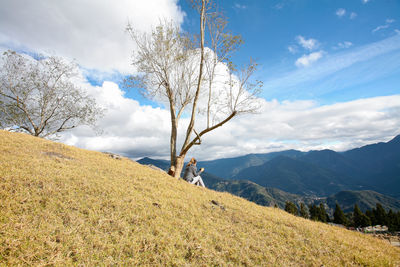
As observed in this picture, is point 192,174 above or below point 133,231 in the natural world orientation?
above

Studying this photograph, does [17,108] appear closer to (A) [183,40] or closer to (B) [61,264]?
(A) [183,40]

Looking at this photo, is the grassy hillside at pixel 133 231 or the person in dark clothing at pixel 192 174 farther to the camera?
the person in dark clothing at pixel 192 174

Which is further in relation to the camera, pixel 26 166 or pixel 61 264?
pixel 26 166

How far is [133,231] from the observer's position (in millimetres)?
6094

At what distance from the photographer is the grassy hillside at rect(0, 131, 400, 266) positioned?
4793 millimetres

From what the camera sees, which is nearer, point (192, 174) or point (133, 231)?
point (133, 231)

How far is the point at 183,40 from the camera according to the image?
54.9ft

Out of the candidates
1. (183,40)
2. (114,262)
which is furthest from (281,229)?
(183,40)

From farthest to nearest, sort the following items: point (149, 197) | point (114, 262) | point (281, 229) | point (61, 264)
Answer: point (149, 197)
point (281, 229)
point (114, 262)
point (61, 264)

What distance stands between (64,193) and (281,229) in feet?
31.8

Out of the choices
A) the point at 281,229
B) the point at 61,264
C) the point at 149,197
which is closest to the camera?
the point at 61,264

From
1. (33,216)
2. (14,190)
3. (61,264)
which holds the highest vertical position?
(14,190)

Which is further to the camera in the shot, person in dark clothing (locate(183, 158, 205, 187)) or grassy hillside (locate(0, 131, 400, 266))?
person in dark clothing (locate(183, 158, 205, 187))

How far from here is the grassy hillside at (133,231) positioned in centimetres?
479
